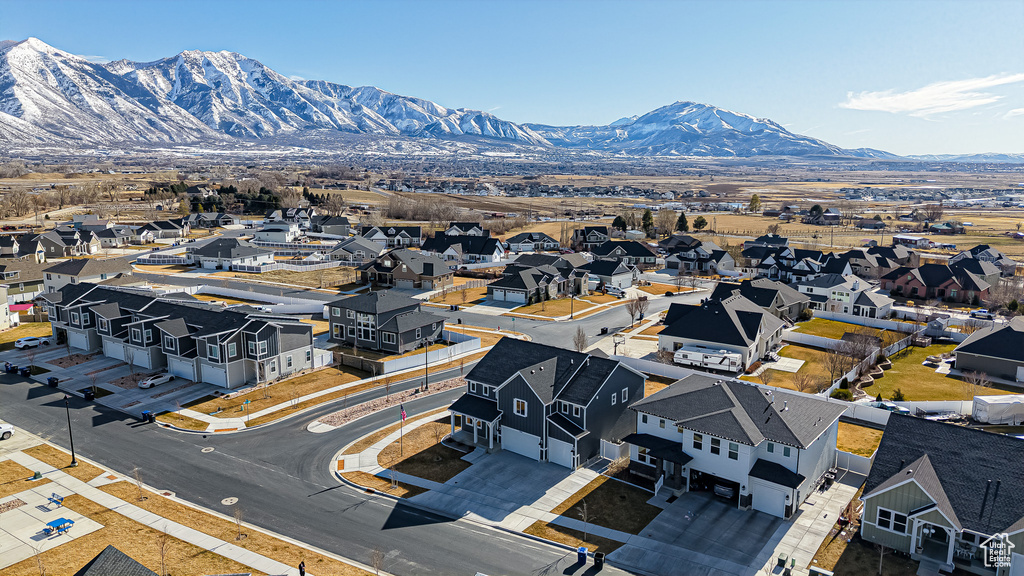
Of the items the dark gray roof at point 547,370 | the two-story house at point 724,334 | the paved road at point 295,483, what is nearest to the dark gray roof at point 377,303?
the paved road at point 295,483

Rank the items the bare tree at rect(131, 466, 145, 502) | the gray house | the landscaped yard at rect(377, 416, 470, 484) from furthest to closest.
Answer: the gray house, the landscaped yard at rect(377, 416, 470, 484), the bare tree at rect(131, 466, 145, 502)

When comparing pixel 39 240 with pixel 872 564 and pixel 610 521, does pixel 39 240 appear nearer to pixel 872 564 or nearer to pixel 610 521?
pixel 610 521

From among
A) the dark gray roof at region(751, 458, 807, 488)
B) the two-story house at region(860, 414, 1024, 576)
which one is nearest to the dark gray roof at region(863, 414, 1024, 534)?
the two-story house at region(860, 414, 1024, 576)

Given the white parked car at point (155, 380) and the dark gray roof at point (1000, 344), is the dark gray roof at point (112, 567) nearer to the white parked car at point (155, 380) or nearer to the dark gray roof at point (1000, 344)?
the white parked car at point (155, 380)

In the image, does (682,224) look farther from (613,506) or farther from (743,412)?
(613,506)

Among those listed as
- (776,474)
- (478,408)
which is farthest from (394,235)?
(776,474)

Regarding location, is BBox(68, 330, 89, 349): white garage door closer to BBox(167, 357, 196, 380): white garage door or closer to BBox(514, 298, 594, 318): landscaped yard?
BBox(167, 357, 196, 380): white garage door
